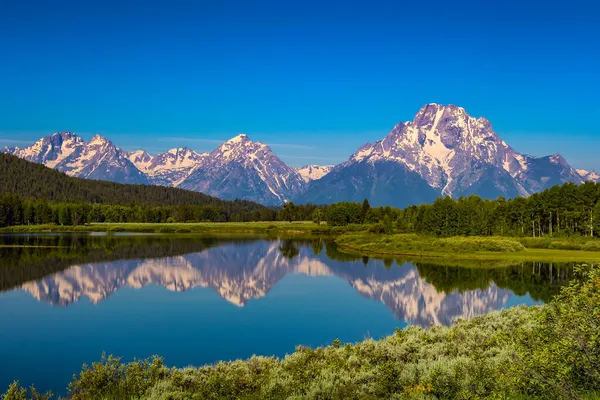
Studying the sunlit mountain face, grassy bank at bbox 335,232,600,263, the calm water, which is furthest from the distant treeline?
the calm water

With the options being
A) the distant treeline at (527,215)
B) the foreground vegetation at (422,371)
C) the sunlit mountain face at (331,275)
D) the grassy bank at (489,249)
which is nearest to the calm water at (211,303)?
the sunlit mountain face at (331,275)

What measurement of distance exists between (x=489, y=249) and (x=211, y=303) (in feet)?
200

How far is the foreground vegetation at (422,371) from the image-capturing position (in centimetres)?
1492

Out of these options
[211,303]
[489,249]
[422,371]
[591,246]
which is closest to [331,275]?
[211,303]

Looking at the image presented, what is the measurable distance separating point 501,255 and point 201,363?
232ft

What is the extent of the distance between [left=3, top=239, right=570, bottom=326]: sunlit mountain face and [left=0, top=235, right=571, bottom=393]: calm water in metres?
0.17

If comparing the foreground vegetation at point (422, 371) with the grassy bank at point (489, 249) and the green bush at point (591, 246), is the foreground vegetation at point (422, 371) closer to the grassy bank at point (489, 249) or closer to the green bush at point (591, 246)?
the grassy bank at point (489, 249)

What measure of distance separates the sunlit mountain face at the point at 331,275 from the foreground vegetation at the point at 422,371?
52.9 feet

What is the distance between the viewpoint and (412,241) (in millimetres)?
105500

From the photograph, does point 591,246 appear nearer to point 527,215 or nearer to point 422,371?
point 527,215

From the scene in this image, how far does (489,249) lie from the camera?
93188 mm

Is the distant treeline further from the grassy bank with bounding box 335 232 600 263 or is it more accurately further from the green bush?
the green bush

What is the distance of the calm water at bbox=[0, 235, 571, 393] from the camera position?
104ft

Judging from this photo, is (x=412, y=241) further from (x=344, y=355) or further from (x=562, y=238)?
(x=344, y=355)
